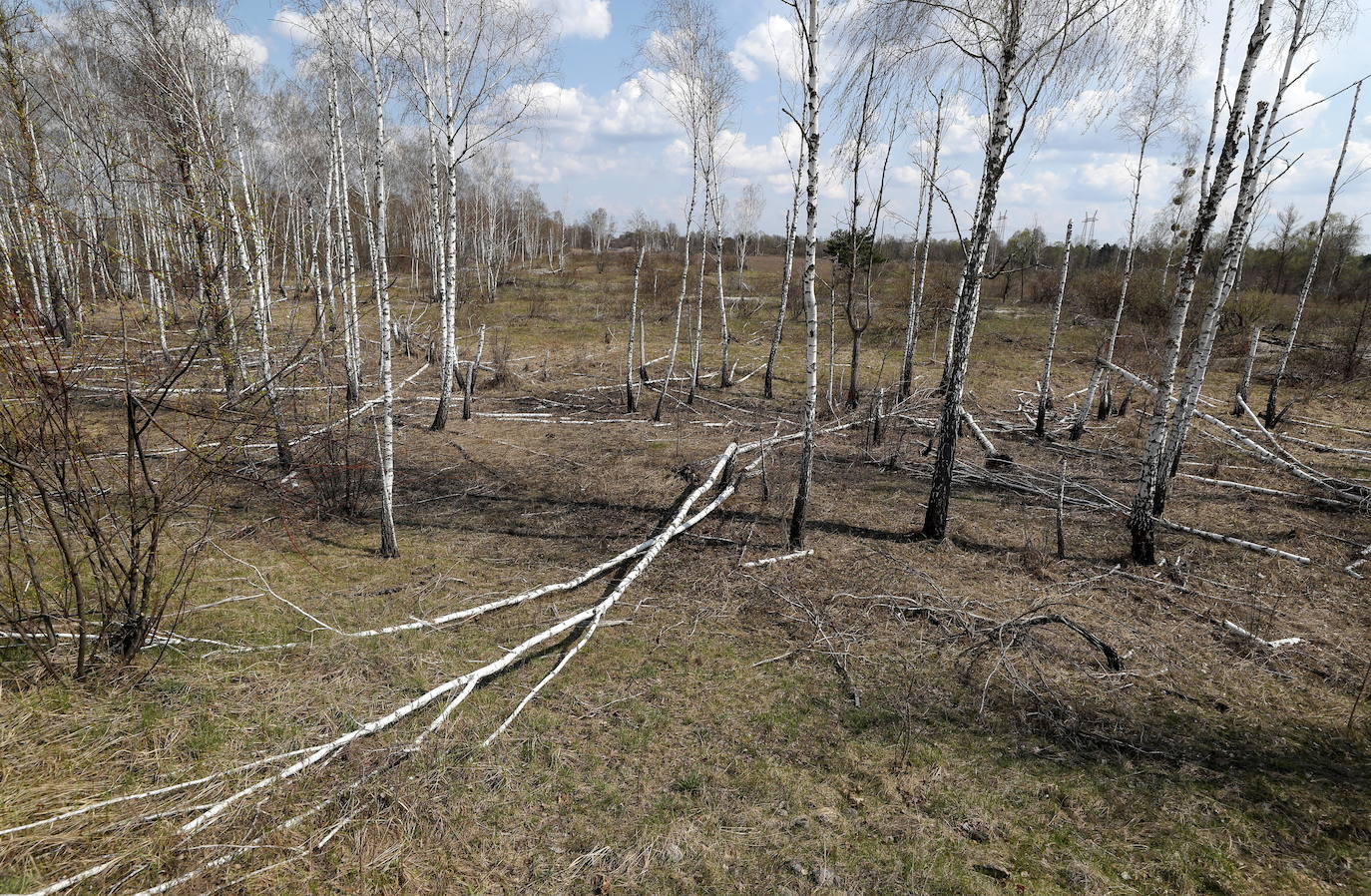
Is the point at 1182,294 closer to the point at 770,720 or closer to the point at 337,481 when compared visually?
the point at 770,720

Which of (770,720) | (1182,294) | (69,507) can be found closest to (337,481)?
(69,507)

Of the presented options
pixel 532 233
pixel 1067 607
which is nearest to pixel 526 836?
pixel 1067 607

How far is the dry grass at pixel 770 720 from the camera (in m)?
3.44

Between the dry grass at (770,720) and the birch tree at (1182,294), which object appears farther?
the birch tree at (1182,294)

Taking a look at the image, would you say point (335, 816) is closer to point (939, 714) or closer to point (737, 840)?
point (737, 840)

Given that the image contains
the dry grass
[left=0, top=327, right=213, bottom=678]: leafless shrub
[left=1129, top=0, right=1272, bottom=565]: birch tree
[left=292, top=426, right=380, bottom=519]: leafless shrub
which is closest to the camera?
the dry grass

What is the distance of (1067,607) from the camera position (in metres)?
6.13

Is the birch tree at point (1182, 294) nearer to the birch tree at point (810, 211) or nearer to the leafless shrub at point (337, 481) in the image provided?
the birch tree at point (810, 211)

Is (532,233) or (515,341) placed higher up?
(532,233)

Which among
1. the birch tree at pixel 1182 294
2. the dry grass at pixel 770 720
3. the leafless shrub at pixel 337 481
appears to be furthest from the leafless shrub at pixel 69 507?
the birch tree at pixel 1182 294

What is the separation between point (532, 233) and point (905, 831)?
5897 centimetres

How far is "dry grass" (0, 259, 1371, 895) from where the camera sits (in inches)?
135

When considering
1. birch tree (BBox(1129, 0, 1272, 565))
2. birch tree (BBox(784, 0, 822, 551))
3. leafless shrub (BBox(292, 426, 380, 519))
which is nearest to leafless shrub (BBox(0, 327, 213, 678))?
leafless shrub (BBox(292, 426, 380, 519))

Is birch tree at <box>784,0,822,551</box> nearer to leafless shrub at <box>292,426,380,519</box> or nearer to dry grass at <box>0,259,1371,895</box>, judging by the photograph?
dry grass at <box>0,259,1371,895</box>
